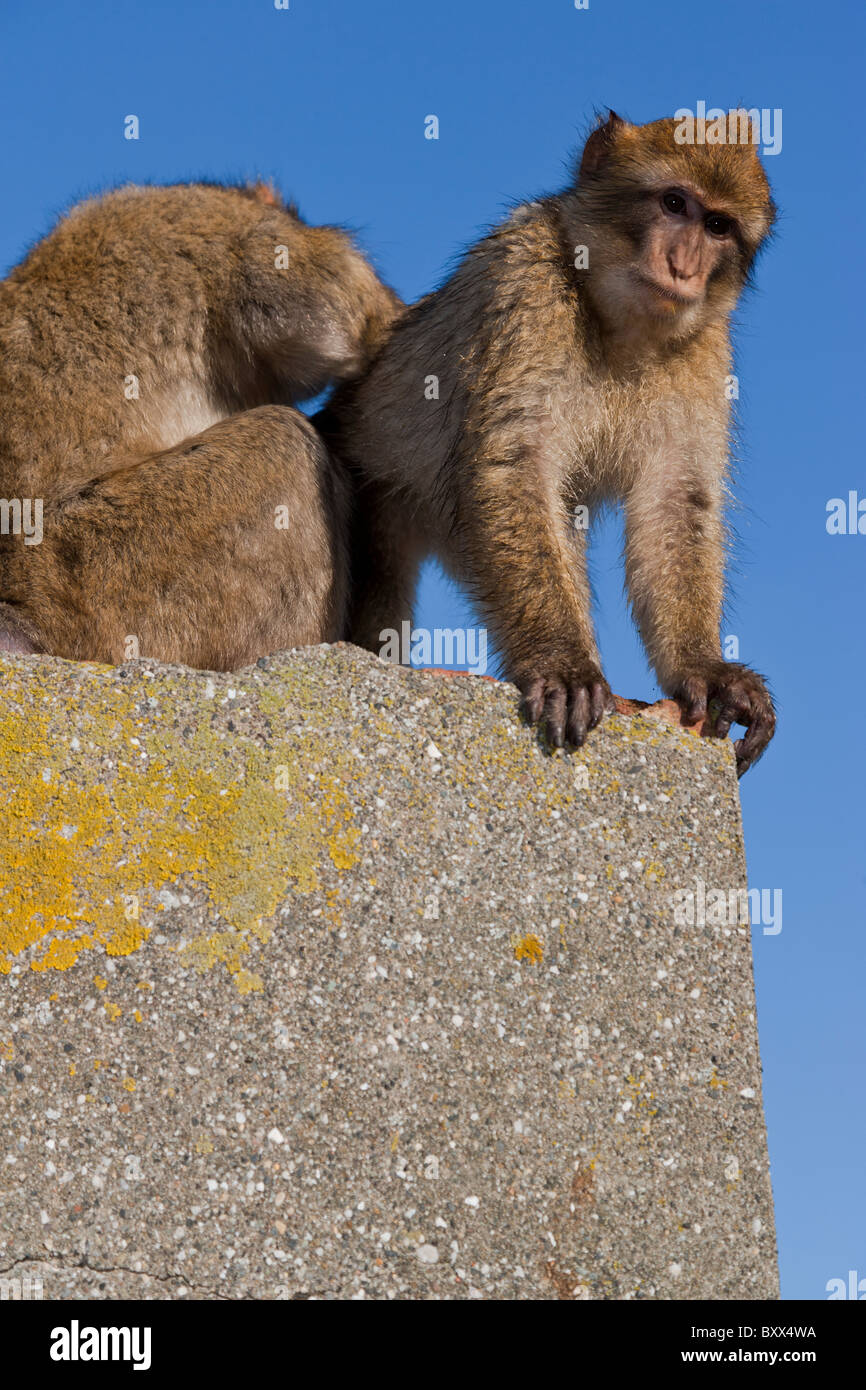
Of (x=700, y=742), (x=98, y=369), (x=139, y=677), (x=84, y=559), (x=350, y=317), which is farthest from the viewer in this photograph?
(x=350, y=317)

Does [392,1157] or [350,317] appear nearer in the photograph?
[392,1157]

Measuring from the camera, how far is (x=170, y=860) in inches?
119

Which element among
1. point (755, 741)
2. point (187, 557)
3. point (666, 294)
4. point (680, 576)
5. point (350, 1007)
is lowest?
point (350, 1007)

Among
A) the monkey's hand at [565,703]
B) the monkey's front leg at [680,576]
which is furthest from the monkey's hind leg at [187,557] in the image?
the monkey's front leg at [680,576]

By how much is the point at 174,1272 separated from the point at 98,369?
2.72m

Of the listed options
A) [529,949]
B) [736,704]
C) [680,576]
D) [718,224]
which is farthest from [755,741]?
[718,224]

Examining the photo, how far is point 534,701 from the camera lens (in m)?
3.52

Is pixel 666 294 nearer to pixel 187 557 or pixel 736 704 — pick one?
pixel 736 704

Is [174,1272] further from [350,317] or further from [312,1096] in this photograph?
[350,317]

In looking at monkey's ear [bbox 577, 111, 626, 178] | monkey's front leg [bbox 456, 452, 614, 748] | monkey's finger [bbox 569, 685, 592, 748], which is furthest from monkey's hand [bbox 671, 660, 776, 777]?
monkey's ear [bbox 577, 111, 626, 178]

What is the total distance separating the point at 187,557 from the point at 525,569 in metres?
0.98

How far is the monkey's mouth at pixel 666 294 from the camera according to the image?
457 centimetres

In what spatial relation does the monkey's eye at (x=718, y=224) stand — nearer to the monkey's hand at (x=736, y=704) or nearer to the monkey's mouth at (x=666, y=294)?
the monkey's mouth at (x=666, y=294)

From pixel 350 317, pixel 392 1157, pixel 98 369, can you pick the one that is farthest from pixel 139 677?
pixel 350 317
